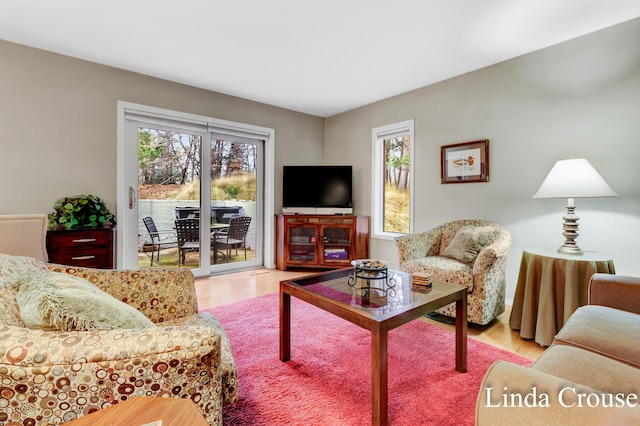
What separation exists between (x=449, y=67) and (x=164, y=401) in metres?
3.51

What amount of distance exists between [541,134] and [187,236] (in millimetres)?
3994

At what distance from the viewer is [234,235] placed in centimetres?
422

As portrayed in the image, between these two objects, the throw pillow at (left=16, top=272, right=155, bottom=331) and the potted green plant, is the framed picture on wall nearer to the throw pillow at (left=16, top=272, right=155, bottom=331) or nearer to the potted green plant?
the throw pillow at (left=16, top=272, right=155, bottom=331)

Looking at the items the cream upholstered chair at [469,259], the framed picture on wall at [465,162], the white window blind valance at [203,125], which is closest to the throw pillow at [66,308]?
the cream upholstered chair at [469,259]

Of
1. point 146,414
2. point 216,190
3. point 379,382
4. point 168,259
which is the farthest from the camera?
point 216,190

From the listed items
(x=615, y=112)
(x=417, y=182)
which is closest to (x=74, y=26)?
(x=417, y=182)

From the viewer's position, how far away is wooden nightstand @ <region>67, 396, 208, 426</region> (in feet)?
2.10

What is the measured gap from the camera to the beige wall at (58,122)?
2688 millimetres

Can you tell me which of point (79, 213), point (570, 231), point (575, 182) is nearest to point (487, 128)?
point (575, 182)

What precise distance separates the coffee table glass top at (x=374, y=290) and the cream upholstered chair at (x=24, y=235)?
2059mm

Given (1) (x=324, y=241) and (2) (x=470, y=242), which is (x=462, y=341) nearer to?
(2) (x=470, y=242)

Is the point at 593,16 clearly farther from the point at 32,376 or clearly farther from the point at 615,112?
the point at 32,376

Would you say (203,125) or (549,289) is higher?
(203,125)

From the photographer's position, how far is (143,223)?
3.50m
